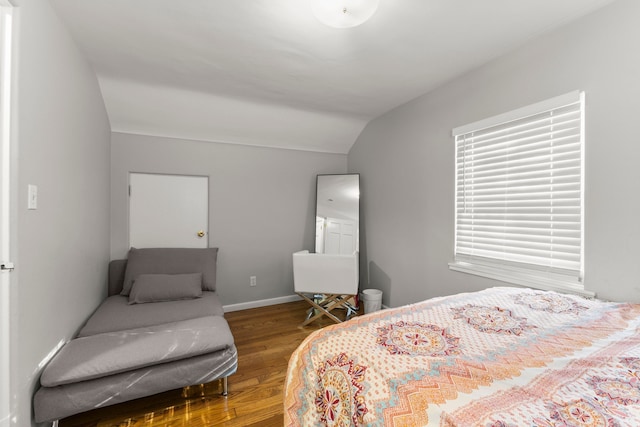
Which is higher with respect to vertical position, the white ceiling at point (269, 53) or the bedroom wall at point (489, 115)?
the white ceiling at point (269, 53)

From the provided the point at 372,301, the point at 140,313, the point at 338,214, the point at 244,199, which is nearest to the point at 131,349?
the point at 140,313

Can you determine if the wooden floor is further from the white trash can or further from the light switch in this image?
the light switch

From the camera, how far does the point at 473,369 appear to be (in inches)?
35.7

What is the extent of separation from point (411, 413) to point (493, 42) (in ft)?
7.72

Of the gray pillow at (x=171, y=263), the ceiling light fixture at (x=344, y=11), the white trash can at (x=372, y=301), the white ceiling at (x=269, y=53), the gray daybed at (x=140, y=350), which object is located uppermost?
the white ceiling at (x=269, y=53)

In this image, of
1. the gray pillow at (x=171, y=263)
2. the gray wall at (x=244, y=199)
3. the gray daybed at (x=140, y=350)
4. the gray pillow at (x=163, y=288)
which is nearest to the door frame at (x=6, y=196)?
the gray daybed at (x=140, y=350)

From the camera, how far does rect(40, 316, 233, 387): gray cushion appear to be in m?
1.53

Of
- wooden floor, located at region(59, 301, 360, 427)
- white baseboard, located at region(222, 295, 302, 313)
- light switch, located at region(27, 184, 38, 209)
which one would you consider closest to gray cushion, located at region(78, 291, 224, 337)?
wooden floor, located at region(59, 301, 360, 427)

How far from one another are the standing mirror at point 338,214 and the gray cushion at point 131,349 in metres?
2.00

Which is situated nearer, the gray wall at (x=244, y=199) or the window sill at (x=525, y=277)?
the window sill at (x=525, y=277)

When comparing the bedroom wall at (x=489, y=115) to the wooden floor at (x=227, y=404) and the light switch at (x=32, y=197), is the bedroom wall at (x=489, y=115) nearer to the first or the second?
the wooden floor at (x=227, y=404)

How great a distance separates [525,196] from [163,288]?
3104mm

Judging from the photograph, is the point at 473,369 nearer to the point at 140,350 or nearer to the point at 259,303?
the point at 140,350

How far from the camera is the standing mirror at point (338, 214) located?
12.3 feet
